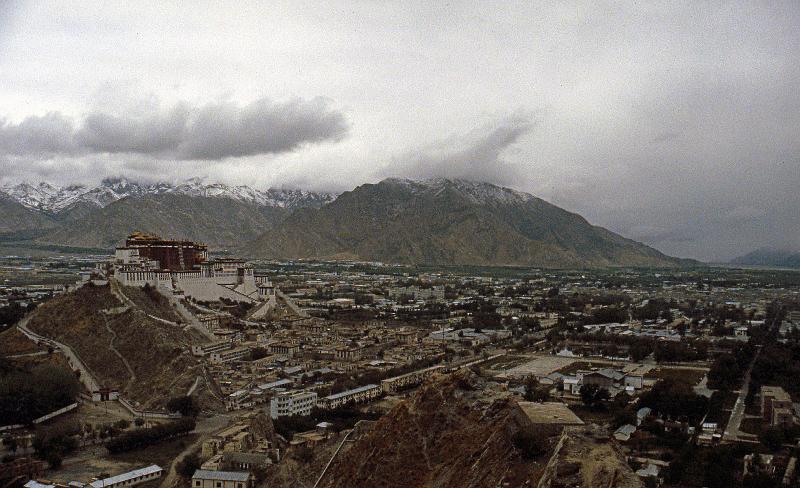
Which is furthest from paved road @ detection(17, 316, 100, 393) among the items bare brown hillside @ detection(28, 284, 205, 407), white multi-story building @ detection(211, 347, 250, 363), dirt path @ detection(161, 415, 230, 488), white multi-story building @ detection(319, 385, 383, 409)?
white multi-story building @ detection(319, 385, 383, 409)

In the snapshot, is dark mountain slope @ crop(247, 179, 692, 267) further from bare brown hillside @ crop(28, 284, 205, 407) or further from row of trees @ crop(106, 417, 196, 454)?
row of trees @ crop(106, 417, 196, 454)

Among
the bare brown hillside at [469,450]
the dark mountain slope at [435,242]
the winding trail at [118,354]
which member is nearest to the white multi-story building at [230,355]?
the winding trail at [118,354]

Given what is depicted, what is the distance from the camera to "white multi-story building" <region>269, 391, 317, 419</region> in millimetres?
33375

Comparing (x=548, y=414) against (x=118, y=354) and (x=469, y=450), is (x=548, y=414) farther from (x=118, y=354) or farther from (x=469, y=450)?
(x=118, y=354)

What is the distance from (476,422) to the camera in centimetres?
1091

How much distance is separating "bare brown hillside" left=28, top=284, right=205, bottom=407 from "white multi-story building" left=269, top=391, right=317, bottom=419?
6024 millimetres

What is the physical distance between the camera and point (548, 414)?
9859 millimetres

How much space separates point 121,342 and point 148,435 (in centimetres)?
1419

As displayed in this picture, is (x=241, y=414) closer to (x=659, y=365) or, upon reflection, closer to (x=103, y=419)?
(x=103, y=419)

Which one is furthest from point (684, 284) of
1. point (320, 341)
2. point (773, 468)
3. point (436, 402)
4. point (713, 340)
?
point (436, 402)

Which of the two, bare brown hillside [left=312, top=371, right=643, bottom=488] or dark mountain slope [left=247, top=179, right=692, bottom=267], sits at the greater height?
dark mountain slope [left=247, top=179, right=692, bottom=267]

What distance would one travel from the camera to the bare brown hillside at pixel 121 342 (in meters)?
38.7

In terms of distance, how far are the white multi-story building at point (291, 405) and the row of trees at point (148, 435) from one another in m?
3.69

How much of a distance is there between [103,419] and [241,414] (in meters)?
6.51
